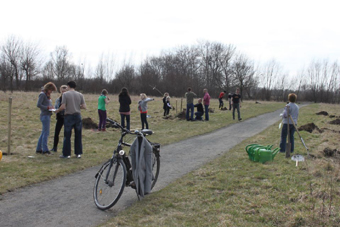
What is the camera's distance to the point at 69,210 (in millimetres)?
4680

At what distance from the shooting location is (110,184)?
4750 millimetres

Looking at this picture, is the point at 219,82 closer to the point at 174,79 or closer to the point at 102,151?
the point at 174,79

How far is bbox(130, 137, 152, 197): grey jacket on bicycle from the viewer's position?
15.6 ft

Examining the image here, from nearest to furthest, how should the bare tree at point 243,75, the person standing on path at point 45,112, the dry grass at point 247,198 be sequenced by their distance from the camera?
the dry grass at point 247,198, the person standing on path at point 45,112, the bare tree at point 243,75

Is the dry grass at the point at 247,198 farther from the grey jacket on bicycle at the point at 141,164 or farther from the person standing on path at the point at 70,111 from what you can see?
the person standing on path at the point at 70,111

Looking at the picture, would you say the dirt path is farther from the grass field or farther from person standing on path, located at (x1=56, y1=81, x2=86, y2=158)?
person standing on path, located at (x1=56, y1=81, x2=86, y2=158)

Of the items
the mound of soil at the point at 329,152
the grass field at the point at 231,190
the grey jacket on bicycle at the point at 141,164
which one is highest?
the grey jacket on bicycle at the point at 141,164

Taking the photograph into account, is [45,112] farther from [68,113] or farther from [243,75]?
[243,75]

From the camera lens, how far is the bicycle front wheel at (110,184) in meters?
4.64

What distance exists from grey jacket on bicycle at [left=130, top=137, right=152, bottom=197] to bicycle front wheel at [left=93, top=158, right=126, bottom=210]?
20 cm

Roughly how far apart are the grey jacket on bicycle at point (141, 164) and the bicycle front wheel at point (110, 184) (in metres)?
0.20

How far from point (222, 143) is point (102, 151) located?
4.65 m

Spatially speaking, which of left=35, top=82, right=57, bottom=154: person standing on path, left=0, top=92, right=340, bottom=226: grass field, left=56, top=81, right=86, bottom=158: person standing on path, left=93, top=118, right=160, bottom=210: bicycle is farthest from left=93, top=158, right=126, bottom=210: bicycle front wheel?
left=35, top=82, right=57, bottom=154: person standing on path

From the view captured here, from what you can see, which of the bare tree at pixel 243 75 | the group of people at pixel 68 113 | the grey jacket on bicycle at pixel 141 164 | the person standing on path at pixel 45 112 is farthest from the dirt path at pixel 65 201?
the bare tree at pixel 243 75
